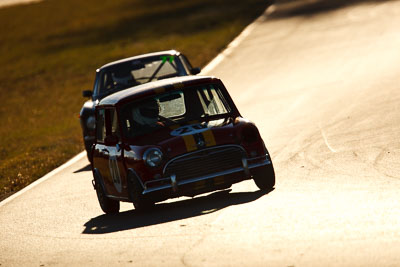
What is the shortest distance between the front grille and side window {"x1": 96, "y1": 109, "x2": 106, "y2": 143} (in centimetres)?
171

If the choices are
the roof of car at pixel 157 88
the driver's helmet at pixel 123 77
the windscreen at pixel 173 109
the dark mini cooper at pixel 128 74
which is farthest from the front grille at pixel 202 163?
the driver's helmet at pixel 123 77

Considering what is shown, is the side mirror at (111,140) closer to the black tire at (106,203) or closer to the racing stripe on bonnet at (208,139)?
the black tire at (106,203)

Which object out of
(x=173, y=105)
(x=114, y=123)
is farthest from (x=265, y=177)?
(x=114, y=123)

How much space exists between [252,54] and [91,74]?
7.85 meters

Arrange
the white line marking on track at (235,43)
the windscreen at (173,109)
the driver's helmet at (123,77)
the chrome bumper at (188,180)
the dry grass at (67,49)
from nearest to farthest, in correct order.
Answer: the chrome bumper at (188,180)
the windscreen at (173,109)
the driver's helmet at (123,77)
the dry grass at (67,49)
the white line marking on track at (235,43)

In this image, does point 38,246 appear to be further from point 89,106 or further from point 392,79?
point 392,79

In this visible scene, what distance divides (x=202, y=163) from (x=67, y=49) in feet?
114

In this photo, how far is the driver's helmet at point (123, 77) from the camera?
17.0 metres

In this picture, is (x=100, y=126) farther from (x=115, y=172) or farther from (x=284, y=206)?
(x=284, y=206)

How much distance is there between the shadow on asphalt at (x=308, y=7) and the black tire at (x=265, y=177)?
87.3 feet

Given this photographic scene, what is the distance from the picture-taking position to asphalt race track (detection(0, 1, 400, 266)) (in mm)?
7934

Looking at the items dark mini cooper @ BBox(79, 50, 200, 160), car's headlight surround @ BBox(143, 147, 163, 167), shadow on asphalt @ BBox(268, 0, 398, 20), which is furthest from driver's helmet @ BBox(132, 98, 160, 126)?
shadow on asphalt @ BBox(268, 0, 398, 20)

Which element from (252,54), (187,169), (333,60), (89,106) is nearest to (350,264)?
(187,169)

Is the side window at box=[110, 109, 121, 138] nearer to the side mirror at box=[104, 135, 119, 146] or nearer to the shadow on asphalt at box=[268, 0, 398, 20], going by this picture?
the side mirror at box=[104, 135, 119, 146]
